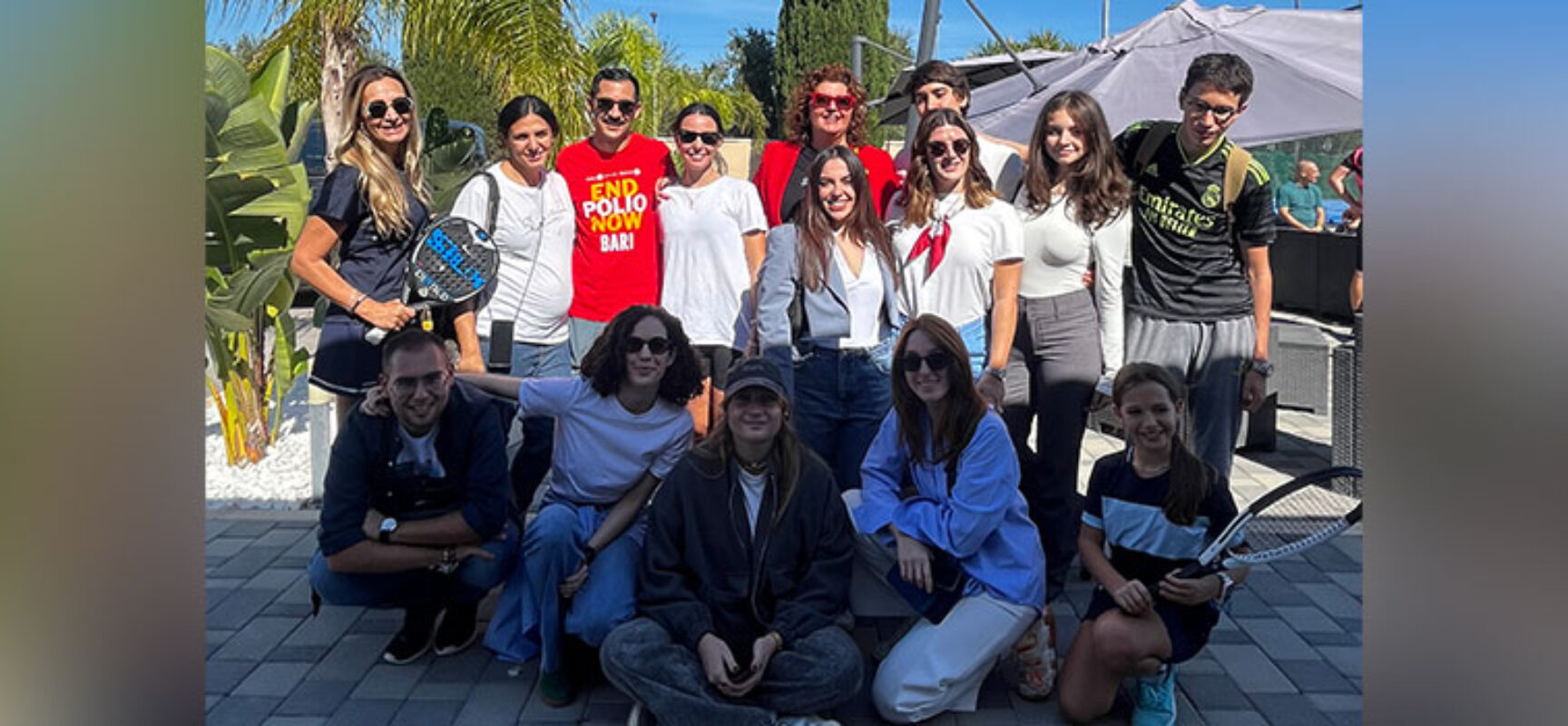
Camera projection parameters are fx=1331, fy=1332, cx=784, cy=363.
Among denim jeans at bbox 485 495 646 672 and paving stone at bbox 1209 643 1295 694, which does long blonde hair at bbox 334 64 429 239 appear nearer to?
denim jeans at bbox 485 495 646 672

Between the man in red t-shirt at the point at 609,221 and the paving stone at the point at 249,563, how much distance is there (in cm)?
168

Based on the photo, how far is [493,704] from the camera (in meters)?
3.83

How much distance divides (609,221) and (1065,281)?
5.01ft

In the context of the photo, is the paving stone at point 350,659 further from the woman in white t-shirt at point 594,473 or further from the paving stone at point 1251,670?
the paving stone at point 1251,670

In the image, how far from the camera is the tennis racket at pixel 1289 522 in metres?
3.18

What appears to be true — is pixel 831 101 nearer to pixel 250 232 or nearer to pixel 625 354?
pixel 625 354

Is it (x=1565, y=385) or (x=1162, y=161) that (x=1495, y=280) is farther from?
(x=1162, y=161)

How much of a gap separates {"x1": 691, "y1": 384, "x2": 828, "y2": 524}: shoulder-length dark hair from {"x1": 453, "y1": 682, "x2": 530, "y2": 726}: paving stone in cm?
76

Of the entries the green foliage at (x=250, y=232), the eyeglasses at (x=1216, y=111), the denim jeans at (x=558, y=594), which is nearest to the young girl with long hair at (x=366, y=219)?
the denim jeans at (x=558, y=594)

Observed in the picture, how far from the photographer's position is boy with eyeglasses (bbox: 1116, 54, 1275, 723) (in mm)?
4066

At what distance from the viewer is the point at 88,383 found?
197cm

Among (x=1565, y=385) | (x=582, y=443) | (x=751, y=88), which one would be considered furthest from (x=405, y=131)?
(x=751, y=88)

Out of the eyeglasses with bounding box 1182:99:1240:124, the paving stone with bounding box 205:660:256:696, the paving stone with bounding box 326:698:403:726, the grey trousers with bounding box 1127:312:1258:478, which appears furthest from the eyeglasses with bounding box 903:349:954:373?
the paving stone with bounding box 205:660:256:696

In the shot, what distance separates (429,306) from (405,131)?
53 cm
